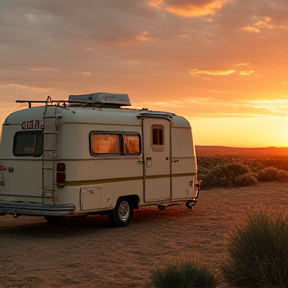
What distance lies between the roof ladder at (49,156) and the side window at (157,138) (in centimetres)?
285

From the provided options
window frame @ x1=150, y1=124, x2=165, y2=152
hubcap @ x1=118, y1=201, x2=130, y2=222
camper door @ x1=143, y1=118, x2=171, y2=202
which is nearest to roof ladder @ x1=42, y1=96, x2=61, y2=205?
hubcap @ x1=118, y1=201, x2=130, y2=222

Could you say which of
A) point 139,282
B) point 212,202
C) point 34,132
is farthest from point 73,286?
point 212,202

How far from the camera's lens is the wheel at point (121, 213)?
13.0 meters

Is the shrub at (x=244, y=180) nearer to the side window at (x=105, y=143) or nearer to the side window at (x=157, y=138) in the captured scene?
the side window at (x=157, y=138)

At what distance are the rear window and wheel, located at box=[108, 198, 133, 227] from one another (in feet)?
7.16

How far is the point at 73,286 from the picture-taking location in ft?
25.8

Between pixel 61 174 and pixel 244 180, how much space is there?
14880 millimetres

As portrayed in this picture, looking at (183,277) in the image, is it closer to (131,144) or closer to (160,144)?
(131,144)

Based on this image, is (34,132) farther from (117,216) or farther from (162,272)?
(162,272)

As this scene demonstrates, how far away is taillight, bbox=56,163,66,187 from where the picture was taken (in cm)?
1170

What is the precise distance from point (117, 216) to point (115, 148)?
1570 millimetres

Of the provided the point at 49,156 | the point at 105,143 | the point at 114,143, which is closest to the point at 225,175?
the point at 114,143

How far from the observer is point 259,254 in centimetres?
751

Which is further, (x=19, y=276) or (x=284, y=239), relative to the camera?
(x=19, y=276)
